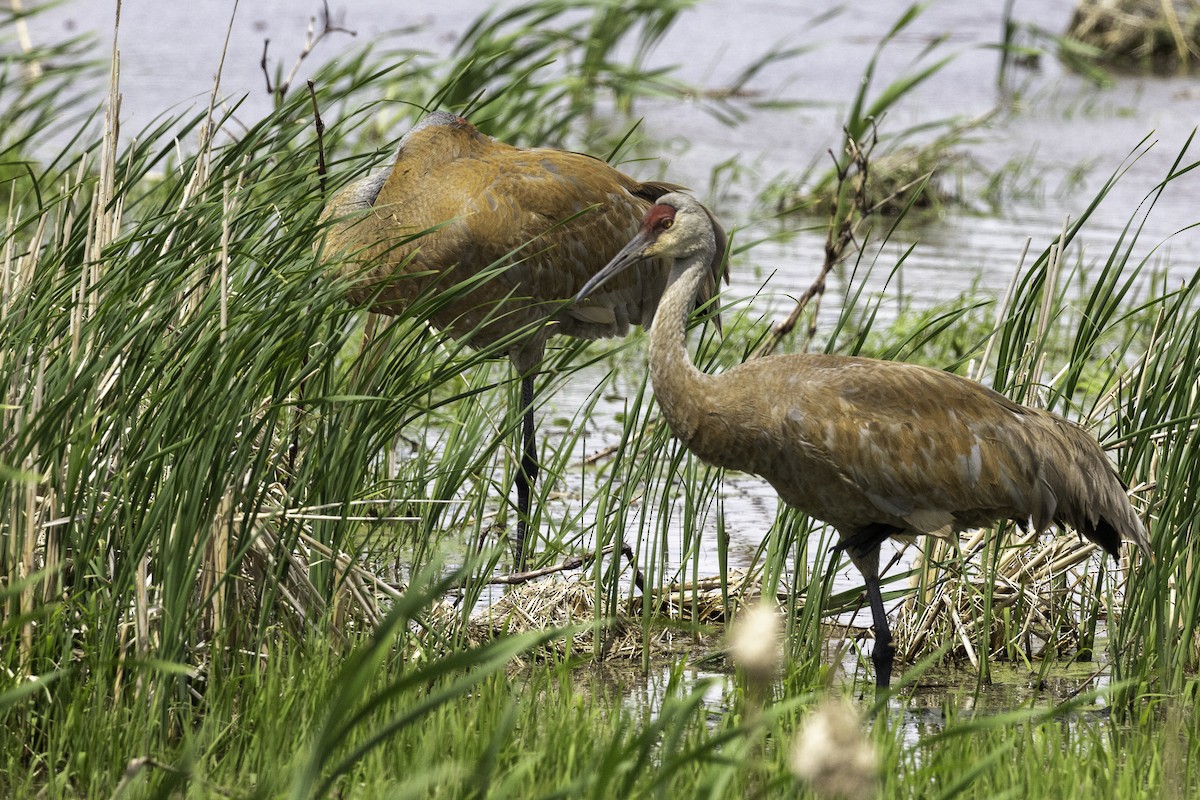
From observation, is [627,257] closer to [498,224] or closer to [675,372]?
[675,372]

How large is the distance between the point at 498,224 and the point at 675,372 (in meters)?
1.21

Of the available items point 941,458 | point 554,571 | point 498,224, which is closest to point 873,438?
point 941,458

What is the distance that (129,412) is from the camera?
3572 millimetres

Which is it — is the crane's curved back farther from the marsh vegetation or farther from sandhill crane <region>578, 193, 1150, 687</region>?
sandhill crane <region>578, 193, 1150, 687</region>

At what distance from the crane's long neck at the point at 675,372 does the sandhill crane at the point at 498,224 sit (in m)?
0.76

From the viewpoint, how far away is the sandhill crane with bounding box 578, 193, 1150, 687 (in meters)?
4.07

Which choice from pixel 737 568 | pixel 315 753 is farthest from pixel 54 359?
pixel 737 568

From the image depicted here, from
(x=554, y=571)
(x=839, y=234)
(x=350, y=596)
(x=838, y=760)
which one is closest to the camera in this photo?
(x=838, y=760)

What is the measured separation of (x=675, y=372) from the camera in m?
4.09

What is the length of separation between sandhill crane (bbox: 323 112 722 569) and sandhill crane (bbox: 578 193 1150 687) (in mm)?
809

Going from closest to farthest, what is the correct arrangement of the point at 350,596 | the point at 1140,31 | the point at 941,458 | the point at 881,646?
the point at 350,596 → the point at 941,458 → the point at 881,646 → the point at 1140,31

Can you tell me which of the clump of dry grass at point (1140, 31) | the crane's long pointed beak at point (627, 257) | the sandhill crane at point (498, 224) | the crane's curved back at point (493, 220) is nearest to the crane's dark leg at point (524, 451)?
the sandhill crane at point (498, 224)

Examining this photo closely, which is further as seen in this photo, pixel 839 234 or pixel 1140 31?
pixel 1140 31

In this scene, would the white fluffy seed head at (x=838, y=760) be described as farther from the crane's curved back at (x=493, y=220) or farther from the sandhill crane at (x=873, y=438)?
the crane's curved back at (x=493, y=220)
